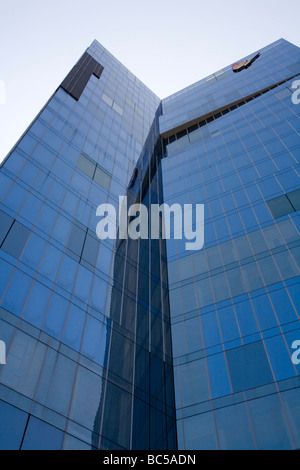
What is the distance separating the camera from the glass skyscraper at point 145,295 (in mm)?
19672

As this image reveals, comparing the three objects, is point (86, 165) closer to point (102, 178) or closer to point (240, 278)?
point (102, 178)

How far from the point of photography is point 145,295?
29984mm

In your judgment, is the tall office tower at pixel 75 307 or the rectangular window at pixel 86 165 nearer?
the tall office tower at pixel 75 307

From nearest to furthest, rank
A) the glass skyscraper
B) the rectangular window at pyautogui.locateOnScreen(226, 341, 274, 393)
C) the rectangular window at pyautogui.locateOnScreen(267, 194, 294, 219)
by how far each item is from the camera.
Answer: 1. the glass skyscraper
2. the rectangular window at pyautogui.locateOnScreen(226, 341, 274, 393)
3. the rectangular window at pyautogui.locateOnScreen(267, 194, 294, 219)

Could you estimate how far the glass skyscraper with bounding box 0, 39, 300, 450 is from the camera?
64.5 ft

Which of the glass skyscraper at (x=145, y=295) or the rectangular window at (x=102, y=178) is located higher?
the rectangular window at (x=102, y=178)

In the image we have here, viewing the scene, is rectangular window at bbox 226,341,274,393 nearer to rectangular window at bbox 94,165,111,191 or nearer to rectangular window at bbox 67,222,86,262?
rectangular window at bbox 67,222,86,262

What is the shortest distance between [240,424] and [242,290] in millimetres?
9630

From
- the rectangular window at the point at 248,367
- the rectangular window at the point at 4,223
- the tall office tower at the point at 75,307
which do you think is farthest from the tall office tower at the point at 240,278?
the rectangular window at the point at 4,223

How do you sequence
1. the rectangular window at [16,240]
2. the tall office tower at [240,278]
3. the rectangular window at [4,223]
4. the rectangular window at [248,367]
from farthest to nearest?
1. the rectangular window at [4,223]
2. the rectangular window at [16,240]
3. the rectangular window at [248,367]
4. the tall office tower at [240,278]

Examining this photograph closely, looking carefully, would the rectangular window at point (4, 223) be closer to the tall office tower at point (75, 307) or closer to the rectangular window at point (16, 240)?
the tall office tower at point (75, 307)

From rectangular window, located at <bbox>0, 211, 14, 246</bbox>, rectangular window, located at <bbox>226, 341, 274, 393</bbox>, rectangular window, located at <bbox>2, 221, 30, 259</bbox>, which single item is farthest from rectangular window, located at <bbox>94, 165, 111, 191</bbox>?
rectangular window, located at <bbox>226, 341, 274, 393</bbox>
